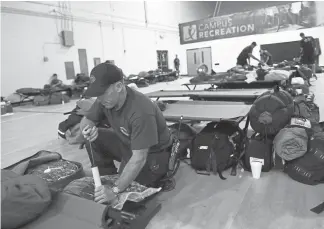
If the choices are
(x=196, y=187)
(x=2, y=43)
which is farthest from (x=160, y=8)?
(x=196, y=187)

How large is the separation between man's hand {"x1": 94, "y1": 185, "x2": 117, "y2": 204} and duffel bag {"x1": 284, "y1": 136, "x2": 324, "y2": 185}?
140cm

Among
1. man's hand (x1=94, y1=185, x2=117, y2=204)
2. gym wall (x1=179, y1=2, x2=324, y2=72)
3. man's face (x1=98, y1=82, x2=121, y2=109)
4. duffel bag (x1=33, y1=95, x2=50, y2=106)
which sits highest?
gym wall (x1=179, y1=2, x2=324, y2=72)

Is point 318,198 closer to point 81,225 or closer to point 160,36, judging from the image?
point 81,225

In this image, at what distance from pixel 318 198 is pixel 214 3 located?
19778mm

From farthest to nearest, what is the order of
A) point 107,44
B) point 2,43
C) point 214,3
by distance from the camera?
point 214,3 → point 107,44 → point 2,43

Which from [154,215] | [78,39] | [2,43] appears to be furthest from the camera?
[78,39]

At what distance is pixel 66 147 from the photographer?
334 centimetres

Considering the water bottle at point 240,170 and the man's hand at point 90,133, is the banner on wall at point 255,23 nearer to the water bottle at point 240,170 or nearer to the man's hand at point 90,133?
the water bottle at point 240,170

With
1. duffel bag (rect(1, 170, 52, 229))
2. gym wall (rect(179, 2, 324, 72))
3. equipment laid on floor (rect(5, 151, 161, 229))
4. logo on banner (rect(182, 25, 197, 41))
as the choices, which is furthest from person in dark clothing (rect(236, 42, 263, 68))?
logo on banner (rect(182, 25, 197, 41))

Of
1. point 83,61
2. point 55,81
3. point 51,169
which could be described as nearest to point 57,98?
point 55,81

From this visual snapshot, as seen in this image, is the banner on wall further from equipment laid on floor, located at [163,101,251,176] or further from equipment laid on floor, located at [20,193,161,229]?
equipment laid on floor, located at [20,193,161,229]

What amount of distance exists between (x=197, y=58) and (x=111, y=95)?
1542 cm

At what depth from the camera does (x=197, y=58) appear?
16359 millimetres

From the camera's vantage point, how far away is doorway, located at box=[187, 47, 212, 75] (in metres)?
15.9
